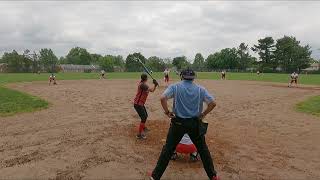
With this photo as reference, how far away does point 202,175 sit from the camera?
6.66 m

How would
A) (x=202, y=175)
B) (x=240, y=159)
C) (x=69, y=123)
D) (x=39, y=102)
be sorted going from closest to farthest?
1. (x=202, y=175)
2. (x=240, y=159)
3. (x=69, y=123)
4. (x=39, y=102)

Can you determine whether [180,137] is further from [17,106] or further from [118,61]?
[118,61]

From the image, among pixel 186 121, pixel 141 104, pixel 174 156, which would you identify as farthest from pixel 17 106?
pixel 186 121

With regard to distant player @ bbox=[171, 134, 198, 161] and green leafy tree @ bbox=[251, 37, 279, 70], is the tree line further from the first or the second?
distant player @ bbox=[171, 134, 198, 161]

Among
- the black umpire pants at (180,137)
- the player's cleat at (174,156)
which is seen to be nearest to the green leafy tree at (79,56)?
the player's cleat at (174,156)

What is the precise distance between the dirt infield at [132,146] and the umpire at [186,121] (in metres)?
0.69

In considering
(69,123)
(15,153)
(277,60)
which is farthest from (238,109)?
(277,60)

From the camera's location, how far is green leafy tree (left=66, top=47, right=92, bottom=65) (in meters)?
158

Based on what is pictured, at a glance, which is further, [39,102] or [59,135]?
[39,102]

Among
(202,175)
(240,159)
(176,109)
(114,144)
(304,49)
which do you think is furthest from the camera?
(304,49)

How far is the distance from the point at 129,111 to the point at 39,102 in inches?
221

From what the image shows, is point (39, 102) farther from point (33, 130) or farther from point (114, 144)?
point (114, 144)

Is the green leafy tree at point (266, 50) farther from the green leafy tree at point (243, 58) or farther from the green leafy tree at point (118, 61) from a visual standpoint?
the green leafy tree at point (118, 61)

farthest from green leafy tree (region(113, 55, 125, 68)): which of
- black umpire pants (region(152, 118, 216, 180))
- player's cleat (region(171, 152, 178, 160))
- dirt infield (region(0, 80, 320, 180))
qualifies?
black umpire pants (region(152, 118, 216, 180))
